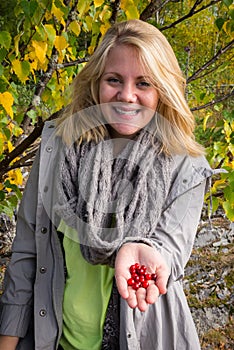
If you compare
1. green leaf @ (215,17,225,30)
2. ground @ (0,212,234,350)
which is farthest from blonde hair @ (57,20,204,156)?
ground @ (0,212,234,350)

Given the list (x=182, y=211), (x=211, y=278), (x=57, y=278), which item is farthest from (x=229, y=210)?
(x=211, y=278)

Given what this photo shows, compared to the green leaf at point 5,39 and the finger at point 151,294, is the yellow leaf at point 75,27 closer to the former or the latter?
the green leaf at point 5,39

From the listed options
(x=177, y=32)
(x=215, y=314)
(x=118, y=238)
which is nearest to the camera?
(x=118, y=238)

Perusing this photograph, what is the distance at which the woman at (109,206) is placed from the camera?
1.29 metres

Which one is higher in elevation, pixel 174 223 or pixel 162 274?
pixel 174 223

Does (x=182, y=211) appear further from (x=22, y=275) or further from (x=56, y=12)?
(x=56, y=12)

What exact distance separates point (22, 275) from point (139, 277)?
1.35 ft

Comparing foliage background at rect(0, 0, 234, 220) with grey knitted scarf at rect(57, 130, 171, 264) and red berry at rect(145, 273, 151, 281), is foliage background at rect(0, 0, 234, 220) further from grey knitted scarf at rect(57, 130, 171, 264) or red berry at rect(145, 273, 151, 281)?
red berry at rect(145, 273, 151, 281)

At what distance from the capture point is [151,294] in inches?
41.4

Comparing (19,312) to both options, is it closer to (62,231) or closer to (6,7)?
(62,231)

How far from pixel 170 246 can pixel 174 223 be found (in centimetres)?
6

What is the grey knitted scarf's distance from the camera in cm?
126

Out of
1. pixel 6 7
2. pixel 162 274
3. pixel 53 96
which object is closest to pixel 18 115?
pixel 53 96

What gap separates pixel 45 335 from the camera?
1.32 m
